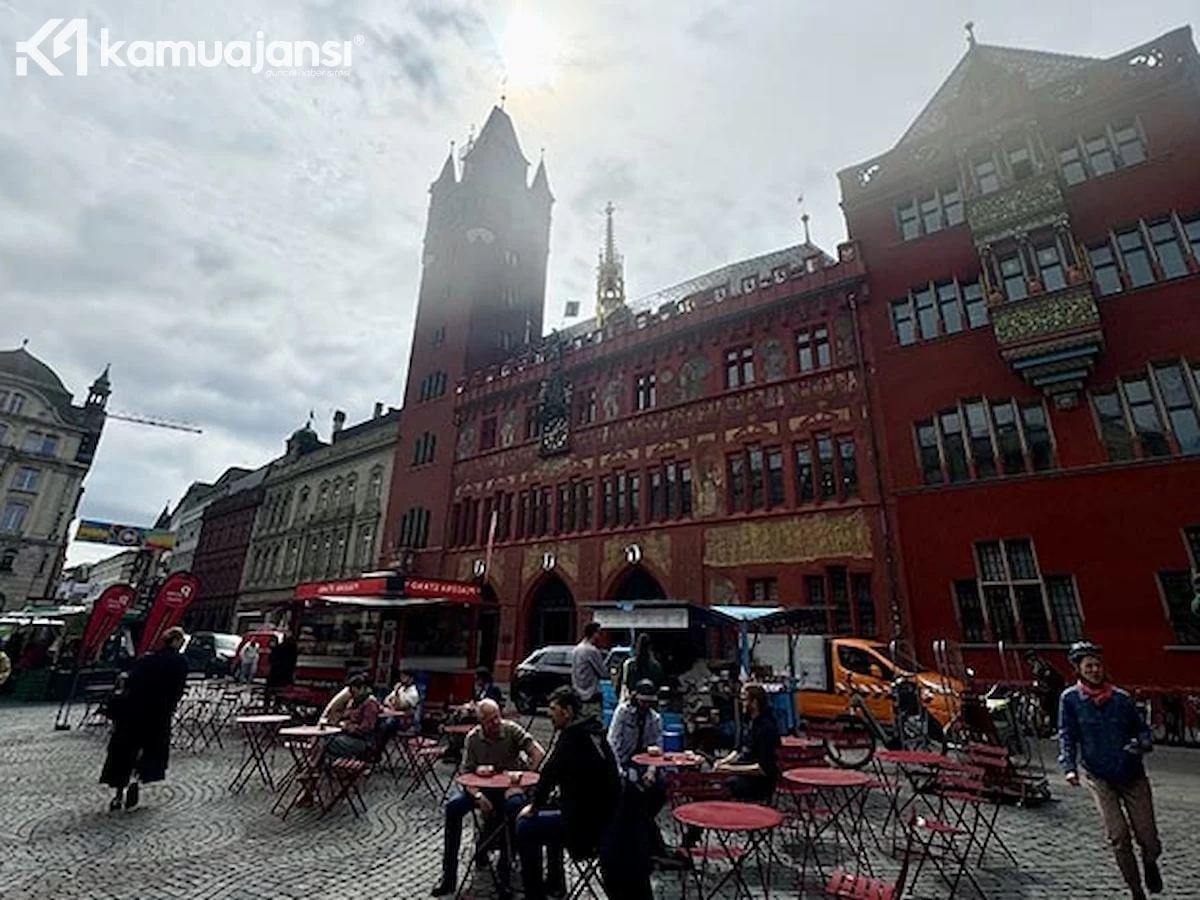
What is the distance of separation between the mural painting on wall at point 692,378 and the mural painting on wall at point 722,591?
6885mm

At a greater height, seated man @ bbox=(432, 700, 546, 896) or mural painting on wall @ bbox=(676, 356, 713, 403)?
mural painting on wall @ bbox=(676, 356, 713, 403)

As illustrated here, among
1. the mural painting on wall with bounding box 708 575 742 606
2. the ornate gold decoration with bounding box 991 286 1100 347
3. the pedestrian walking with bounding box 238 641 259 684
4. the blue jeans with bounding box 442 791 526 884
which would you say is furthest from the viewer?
the pedestrian walking with bounding box 238 641 259 684

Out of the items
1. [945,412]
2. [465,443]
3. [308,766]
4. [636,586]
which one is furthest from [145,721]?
[465,443]

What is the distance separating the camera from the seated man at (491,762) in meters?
5.05

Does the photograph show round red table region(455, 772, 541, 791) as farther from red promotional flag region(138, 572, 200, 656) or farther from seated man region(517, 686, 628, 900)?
red promotional flag region(138, 572, 200, 656)

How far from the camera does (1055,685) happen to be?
13.6m

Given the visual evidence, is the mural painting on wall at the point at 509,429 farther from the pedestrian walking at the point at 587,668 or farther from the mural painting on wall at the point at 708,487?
the pedestrian walking at the point at 587,668

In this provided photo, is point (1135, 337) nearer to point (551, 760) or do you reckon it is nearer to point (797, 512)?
point (797, 512)

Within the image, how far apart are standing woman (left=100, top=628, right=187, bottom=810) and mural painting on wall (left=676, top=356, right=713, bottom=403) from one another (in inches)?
727

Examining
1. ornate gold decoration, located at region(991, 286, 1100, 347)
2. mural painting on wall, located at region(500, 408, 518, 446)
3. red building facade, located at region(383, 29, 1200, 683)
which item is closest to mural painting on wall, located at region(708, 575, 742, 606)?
red building facade, located at region(383, 29, 1200, 683)

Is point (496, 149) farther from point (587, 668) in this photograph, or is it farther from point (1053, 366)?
point (587, 668)

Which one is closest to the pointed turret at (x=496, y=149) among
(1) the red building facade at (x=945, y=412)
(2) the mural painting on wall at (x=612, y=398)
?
(1) the red building facade at (x=945, y=412)

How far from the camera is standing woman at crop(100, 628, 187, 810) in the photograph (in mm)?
7125

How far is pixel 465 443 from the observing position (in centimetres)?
3128
